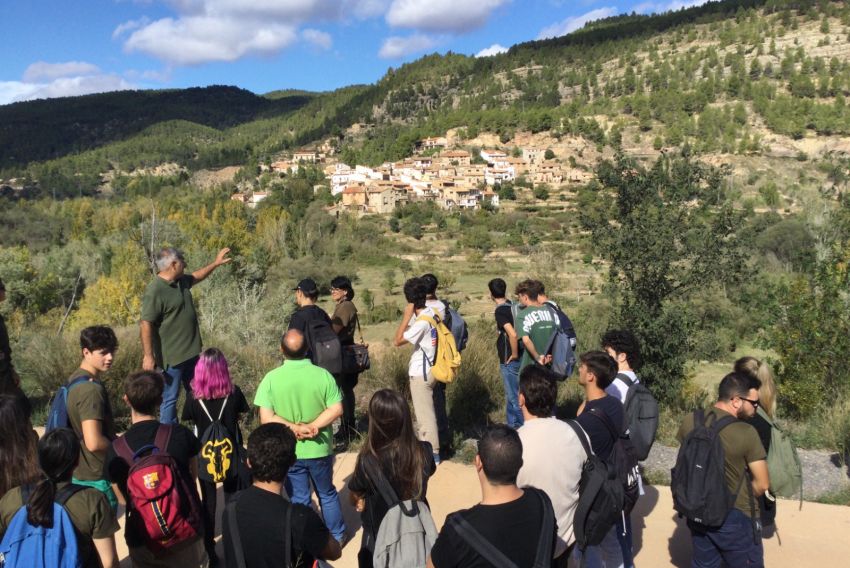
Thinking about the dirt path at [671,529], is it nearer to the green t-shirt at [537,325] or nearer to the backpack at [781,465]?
the backpack at [781,465]

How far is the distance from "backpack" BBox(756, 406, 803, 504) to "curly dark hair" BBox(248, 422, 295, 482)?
2293mm

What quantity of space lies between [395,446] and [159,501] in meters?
1.00

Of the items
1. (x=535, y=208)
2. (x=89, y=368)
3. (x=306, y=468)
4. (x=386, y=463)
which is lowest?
(x=535, y=208)

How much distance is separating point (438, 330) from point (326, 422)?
1.30 m

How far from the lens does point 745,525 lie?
2785mm

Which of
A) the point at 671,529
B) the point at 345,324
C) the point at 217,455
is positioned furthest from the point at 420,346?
the point at 671,529

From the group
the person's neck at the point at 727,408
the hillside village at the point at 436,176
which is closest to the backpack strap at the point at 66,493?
the person's neck at the point at 727,408

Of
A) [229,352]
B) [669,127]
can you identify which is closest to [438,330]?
[229,352]

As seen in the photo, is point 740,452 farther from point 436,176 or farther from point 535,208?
point 436,176

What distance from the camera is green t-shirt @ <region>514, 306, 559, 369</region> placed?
4.62 m

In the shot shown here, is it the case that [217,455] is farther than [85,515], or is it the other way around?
[217,455]

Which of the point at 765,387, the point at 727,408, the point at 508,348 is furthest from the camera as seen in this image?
the point at 508,348

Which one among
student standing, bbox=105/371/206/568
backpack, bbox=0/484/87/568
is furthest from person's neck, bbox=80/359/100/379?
backpack, bbox=0/484/87/568

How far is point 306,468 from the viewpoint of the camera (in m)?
3.37
